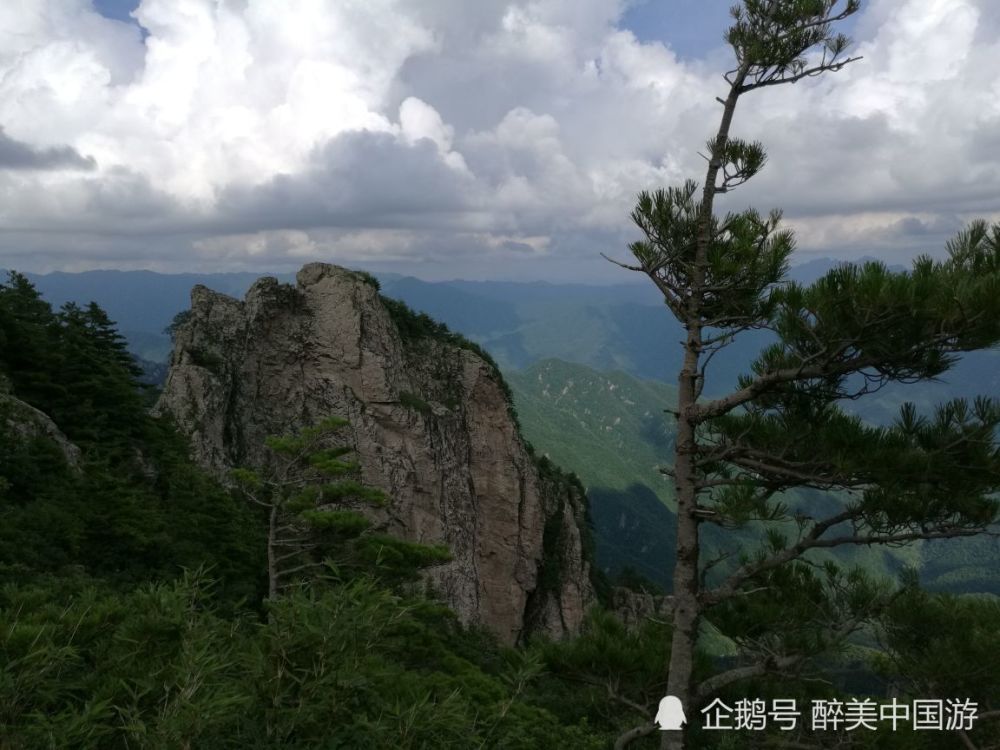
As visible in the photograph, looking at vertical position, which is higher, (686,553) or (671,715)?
Answer: (686,553)

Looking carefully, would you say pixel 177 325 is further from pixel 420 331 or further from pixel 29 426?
pixel 29 426

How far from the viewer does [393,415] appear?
29969mm

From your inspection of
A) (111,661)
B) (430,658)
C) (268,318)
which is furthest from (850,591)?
(268,318)

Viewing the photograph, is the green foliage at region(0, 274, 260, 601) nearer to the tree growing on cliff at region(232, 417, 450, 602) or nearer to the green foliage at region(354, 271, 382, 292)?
the tree growing on cliff at region(232, 417, 450, 602)

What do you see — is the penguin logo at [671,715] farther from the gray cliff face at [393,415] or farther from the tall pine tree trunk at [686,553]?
the gray cliff face at [393,415]

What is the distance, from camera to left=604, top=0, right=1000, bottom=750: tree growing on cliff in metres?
5.09

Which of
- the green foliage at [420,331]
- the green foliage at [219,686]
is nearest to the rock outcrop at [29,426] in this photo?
the green foliage at [219,686]

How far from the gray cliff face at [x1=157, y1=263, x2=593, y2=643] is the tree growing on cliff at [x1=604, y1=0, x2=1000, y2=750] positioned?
19.7m

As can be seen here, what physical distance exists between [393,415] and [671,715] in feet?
82.2

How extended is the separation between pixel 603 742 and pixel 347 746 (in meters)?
5.48

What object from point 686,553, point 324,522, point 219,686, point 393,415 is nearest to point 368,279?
point 393,415

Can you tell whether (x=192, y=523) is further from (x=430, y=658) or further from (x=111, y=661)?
(x=111, y=661)

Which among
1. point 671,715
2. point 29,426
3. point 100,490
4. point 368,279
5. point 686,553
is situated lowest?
point 100,490

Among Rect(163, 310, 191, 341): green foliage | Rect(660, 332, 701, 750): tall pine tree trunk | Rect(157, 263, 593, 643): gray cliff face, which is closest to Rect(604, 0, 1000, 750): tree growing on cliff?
Rect(660, 332, 701, 750): tall pine tree trunk
